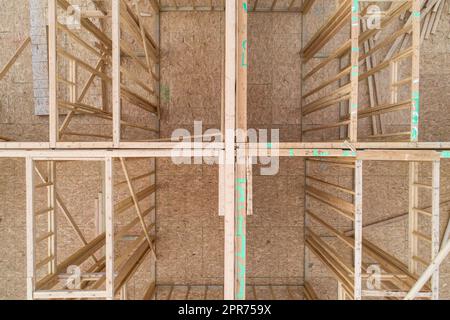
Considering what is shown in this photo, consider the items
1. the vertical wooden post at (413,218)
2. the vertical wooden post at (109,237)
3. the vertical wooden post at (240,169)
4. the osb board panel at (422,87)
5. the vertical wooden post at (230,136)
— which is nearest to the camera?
the vertical wooden post at (230,136)

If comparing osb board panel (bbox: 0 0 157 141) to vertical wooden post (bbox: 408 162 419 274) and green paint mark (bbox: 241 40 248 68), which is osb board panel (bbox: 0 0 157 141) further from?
vertical wooden post (bbox: 408 162 419 274)

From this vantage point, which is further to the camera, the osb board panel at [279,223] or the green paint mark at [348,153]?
the osb board panel at [279,223]

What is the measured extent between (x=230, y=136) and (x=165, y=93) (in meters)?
2.42

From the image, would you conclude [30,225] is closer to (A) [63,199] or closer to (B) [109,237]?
(B) [109,237]

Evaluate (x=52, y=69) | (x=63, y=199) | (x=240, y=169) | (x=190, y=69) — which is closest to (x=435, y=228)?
(x=240, y=169)

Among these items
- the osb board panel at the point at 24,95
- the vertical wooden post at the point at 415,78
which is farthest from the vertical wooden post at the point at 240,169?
the osb board panel at the point at 24,95

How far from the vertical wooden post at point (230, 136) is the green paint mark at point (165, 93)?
2.27 metres

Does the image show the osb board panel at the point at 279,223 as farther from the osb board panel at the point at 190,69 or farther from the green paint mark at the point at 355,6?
the green paint mark at the point at 355,6

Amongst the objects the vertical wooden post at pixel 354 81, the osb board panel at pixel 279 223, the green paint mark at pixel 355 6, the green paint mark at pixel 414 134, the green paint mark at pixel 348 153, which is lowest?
the osb board panel at pixel 279 223

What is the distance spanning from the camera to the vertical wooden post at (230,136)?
2275 mm

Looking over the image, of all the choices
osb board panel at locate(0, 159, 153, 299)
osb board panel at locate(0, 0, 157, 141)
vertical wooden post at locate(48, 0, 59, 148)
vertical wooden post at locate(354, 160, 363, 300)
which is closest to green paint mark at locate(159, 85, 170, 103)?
osb board panel at locate(0, 0, 157, 141)

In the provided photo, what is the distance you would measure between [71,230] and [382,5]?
20.2 ft
